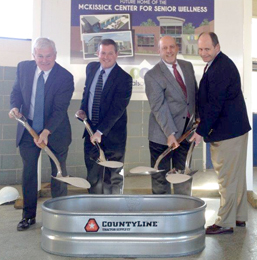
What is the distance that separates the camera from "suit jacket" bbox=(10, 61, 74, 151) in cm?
271

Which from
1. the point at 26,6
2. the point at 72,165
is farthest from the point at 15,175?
the point at 26,6

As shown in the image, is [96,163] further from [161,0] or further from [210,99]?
[161,0]

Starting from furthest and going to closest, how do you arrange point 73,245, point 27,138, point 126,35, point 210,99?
1. point 126,35
2. point 27,138
3. point 210,99
4. point 73,245

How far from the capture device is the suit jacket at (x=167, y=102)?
2717mm

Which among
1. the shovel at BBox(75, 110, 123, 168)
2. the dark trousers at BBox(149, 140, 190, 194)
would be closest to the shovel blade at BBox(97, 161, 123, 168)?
the shovel at BBox(75, 110, 123, 168)

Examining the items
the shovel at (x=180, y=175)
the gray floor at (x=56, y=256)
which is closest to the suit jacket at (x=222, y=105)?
the shovel at (x=180, y=175)

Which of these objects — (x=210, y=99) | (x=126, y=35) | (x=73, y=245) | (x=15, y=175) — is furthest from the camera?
(x=15, y=175)

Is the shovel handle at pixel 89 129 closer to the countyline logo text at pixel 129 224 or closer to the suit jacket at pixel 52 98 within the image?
the suit jacket at pixel 52 98

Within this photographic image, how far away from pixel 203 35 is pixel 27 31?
264 centimetres

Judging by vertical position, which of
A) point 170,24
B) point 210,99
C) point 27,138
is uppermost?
point 170,24

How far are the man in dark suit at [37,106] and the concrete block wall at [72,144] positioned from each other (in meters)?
1.63

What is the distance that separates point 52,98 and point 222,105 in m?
1.15

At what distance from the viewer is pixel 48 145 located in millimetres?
2762

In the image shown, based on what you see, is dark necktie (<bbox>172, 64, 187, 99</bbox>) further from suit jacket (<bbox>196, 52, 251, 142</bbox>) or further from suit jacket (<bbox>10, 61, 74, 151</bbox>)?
suit jacket (<bbox>10, 61, 74, 151</bbox>)
